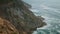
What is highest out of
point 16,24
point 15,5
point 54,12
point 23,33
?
point 54,12

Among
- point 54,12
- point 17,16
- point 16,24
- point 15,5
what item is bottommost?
point 16,24

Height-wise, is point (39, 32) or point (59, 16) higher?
point (59, 16)

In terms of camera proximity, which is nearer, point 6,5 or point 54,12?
point 6,5

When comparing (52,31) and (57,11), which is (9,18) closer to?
(52,31)

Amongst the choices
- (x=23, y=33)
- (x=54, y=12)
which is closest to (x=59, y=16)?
(x=54, y=12)

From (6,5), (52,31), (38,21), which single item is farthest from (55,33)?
(6,5)

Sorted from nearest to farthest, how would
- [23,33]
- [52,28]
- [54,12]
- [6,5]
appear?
1. [23,33]
2. [6,5]
3. [52,28]
4. [54,12]

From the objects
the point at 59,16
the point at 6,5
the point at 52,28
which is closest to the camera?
the point at 6,5

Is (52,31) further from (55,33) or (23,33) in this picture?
(23,33)

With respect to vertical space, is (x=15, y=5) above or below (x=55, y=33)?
above
